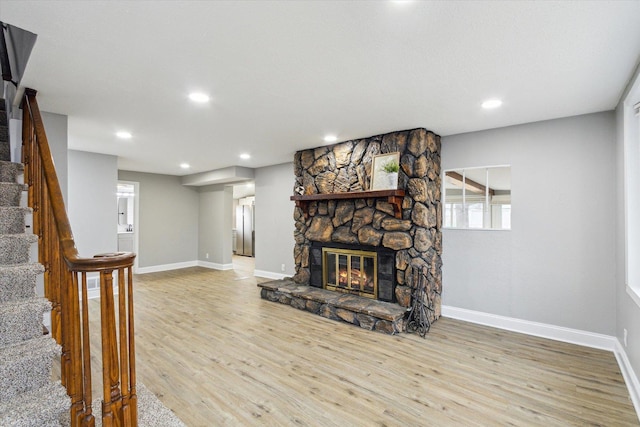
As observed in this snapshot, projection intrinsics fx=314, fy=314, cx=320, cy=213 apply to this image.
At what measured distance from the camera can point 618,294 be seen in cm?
309

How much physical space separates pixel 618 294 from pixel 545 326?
768 mm

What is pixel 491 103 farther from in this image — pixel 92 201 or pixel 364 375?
pixel 92 201

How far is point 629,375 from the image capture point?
8.41 feet

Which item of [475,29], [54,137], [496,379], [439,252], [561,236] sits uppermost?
[475,29]

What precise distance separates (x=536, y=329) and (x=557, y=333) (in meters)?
0.19

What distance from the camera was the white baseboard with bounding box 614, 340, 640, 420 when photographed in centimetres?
228

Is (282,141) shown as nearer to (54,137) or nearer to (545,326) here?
(54,137)

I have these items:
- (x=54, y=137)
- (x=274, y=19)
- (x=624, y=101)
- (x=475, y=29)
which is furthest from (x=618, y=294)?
(x=54, y=137)

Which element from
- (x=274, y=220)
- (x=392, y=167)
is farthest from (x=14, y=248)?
(x=274, y=220)

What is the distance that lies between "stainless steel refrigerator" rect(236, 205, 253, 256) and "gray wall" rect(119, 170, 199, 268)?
245cm

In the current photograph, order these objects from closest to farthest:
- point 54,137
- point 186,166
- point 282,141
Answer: point 54,137
point 282,141
point 186,166

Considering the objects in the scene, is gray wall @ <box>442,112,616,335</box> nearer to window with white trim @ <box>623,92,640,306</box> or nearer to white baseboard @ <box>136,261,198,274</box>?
window with white trim @ <box>623,92,640,306</box>

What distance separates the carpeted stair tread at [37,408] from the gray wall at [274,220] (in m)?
4.85

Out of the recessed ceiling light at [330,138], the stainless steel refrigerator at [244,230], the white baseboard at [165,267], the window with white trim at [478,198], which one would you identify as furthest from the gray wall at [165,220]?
the window with white trim at [478,198]
